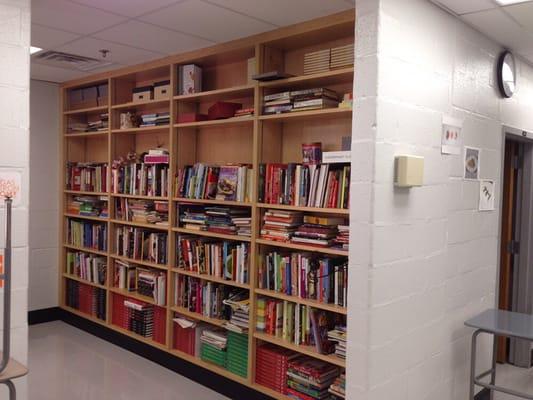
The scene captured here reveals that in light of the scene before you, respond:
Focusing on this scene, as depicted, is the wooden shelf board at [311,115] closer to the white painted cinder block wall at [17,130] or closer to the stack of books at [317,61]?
the stack of books at [317,61]

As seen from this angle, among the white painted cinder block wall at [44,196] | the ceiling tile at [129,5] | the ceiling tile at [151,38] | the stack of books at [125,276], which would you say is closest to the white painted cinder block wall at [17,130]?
the ceiling tile at [129,5]

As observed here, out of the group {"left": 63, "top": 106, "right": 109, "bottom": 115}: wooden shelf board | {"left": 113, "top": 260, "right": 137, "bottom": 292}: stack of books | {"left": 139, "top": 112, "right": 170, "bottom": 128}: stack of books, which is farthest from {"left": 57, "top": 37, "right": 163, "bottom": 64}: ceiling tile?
{"left": 113, "top": 260, "right": 137, "bottom": 292}: stack of books

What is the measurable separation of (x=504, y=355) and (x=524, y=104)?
6.96 feet

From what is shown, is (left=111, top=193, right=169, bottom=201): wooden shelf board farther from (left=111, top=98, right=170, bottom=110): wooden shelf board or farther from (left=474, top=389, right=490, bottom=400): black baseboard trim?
(left=474, top=389, right=490, bottom=400): black baseboard trim

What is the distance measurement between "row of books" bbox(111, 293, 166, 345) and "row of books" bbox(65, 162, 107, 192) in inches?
47.6

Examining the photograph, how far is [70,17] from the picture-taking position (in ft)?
10.2

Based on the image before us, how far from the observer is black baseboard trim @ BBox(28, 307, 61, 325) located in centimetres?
526

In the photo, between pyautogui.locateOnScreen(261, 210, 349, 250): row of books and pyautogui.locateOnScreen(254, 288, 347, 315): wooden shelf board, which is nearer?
pyautogui.locateOnScreen(254, 288, 347, 315): wooden shelf board

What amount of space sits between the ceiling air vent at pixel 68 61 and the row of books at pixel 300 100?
5.93 feet

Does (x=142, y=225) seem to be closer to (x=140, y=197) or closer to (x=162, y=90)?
(x=140, y=197)

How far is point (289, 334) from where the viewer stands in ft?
10.7

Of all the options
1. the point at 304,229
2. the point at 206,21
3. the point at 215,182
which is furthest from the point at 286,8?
the point at 215,182

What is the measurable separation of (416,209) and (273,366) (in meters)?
1.57

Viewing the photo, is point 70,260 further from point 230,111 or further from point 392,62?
point 392,62
